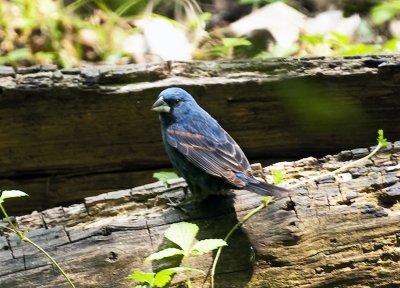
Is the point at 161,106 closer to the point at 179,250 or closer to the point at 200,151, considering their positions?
the point at 200,151

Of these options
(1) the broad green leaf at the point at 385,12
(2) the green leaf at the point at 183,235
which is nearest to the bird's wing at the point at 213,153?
(2) the green leaf at the point at 183,235

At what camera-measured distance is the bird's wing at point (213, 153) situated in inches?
118

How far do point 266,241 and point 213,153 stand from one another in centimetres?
47

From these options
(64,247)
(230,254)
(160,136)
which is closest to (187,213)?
(230,254)

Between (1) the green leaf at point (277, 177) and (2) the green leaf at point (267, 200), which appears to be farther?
(1) the green leaf at point (277, 177)

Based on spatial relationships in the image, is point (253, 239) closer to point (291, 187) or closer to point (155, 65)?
point (291, 187)

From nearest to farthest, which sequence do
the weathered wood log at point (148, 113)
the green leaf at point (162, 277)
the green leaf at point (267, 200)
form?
the green leaf at point (162, 277)
the green leaf at point (267, 200)
the weathered wood log at point (148, 113)

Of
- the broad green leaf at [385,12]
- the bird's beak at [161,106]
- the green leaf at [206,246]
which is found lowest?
the green leaf at [206,246]

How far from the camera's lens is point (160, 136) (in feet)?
12.2

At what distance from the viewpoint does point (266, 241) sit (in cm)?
285

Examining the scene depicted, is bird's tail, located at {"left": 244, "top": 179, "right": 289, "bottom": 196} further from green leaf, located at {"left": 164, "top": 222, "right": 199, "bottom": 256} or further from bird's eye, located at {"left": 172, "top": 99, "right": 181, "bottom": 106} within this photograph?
bird's eye, located at {"left": 172, "top": 99, "right": 181, "bottom": 106}

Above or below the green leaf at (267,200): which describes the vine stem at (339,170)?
above

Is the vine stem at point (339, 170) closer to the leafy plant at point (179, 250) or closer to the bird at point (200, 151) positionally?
the bird at point (200, 151)

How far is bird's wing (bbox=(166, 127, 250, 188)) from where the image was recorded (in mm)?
3006
